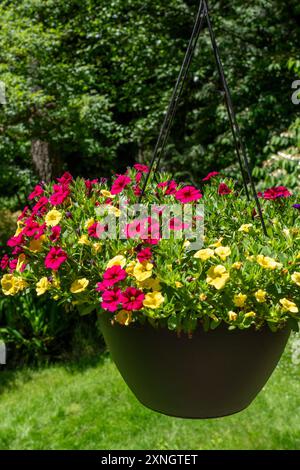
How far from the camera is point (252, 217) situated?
1660mm

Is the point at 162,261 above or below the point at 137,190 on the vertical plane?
below

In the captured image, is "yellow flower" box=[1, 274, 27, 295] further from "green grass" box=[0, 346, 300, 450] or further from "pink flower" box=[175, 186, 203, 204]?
"green grass" box=[0, 346, 300, 450]

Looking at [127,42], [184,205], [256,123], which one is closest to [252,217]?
[184,205]

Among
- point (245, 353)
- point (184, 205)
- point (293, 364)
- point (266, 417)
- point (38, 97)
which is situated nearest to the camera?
point (245, 353)

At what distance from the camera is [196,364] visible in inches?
53.8

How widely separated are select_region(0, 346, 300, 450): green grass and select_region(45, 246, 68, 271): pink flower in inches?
118

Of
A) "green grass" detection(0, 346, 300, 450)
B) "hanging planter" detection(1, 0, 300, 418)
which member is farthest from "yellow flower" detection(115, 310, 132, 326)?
"green grass" detection(0, 346, 300, 450)

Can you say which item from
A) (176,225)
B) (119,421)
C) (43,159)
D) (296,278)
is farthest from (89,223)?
(43,159)

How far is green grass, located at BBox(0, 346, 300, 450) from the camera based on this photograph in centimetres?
396

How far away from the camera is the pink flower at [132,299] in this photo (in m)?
1.23

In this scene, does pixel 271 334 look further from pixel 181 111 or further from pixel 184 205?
pixel 181 111

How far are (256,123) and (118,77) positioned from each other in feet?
9.40

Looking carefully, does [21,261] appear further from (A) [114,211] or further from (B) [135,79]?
(B) [135,79]

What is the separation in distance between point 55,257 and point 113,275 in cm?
20
